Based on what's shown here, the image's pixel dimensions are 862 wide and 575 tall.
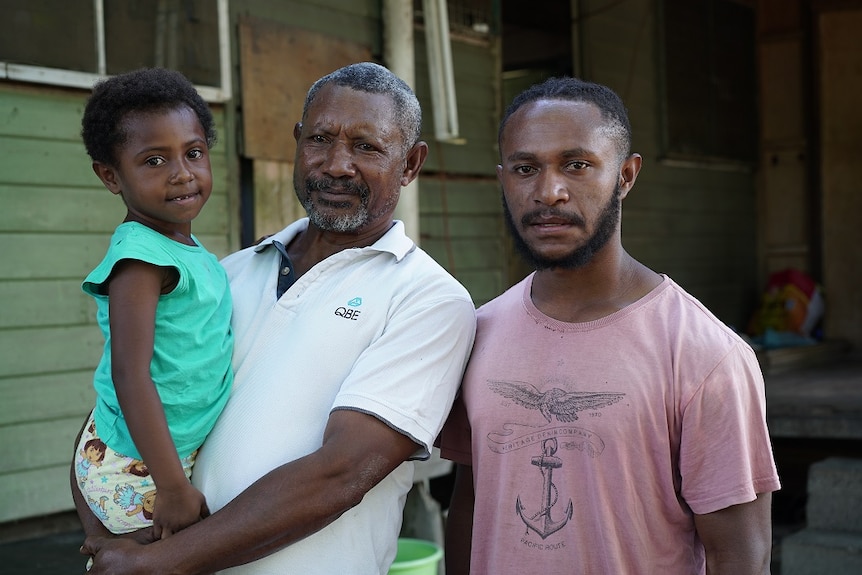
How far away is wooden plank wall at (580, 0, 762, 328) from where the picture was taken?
8305 millimetres

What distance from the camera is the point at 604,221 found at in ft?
6.90

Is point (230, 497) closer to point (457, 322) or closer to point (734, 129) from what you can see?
A: point (457, 322)

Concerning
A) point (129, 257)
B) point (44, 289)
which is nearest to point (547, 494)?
point (129, 257)

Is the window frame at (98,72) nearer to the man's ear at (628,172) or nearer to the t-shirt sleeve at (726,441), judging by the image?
the man's ear at (628,172)

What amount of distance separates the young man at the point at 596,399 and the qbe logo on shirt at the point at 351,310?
29 cm

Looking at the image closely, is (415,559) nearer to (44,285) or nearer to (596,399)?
(596,399)

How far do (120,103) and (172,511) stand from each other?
3.02 ft

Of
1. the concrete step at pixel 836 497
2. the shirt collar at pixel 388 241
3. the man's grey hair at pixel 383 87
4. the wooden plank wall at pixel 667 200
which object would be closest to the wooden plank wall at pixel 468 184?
the wooden plank wall at pixel 667 200

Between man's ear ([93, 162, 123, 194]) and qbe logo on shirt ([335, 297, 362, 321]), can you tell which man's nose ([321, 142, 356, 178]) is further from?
man's ear ([93, 162, 123, 194])

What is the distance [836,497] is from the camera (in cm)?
475

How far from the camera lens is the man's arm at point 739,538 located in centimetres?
187

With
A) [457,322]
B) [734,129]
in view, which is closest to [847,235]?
[734,129]

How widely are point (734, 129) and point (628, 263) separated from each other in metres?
7.89

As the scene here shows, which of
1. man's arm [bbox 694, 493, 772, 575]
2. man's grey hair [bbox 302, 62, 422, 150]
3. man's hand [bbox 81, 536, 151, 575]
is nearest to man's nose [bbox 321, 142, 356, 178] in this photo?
man's grey hair [bbox 302, 62, 422, 150]
